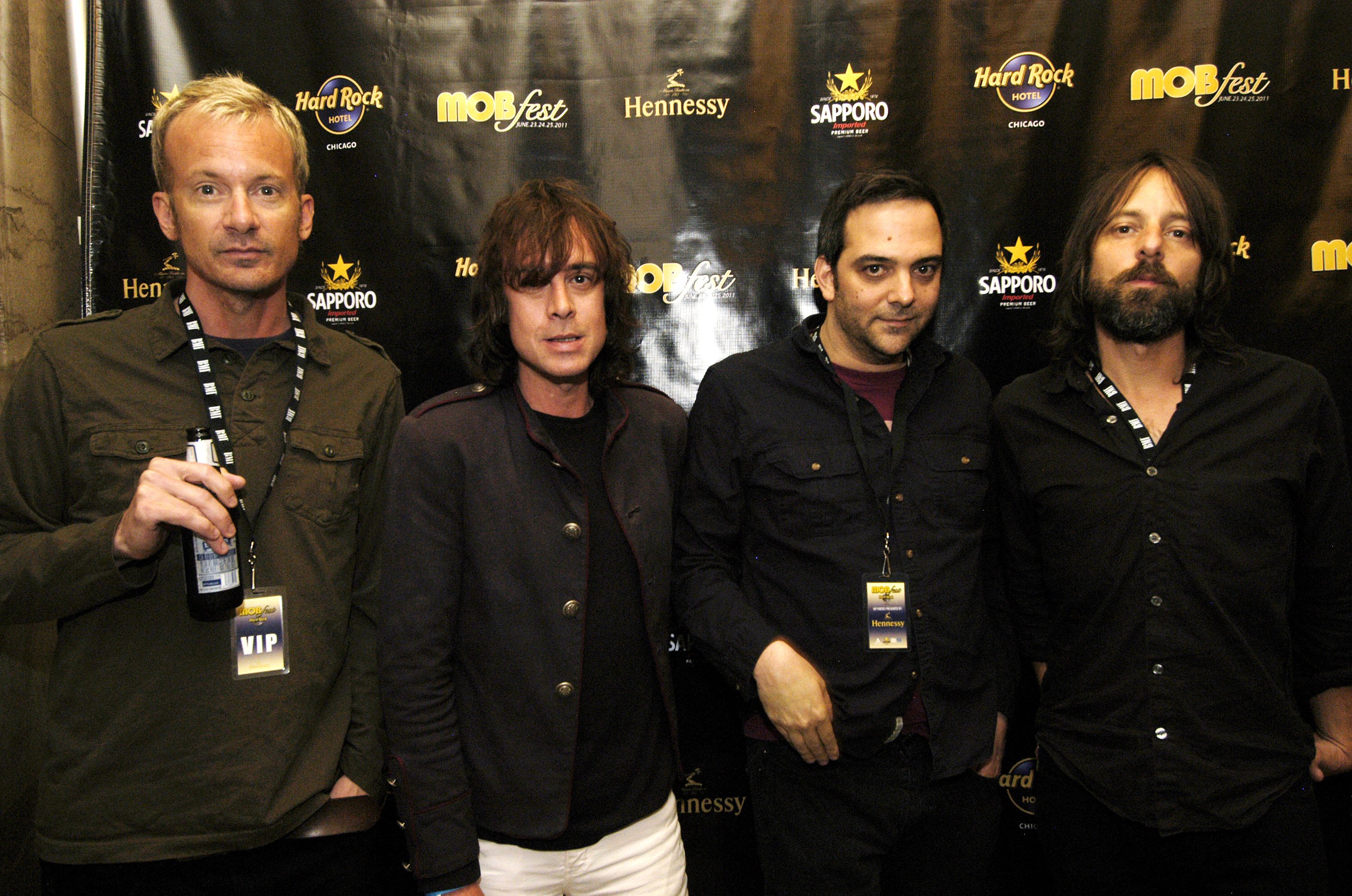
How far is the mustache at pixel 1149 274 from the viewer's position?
77.8 inches

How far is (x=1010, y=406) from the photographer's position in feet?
6.96

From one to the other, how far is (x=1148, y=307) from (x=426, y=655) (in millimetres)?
1784

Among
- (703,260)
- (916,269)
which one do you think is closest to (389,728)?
(916,269)

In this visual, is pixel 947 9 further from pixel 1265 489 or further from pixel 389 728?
pixel 389 728

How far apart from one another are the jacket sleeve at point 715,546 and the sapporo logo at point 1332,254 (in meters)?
2.12

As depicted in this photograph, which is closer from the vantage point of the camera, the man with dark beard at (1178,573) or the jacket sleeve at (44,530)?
the jacket sleeve at (44,530)

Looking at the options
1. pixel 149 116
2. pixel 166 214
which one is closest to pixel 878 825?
pixel 166 214

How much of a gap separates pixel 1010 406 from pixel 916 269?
469 mm

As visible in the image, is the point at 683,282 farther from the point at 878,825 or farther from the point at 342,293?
the point at 878,825

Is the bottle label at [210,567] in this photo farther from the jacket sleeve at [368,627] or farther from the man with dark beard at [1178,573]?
the man with dark beard at [1178,573]

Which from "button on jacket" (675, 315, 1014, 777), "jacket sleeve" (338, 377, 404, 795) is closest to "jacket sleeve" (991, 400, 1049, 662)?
"button on jacket" (675, 315, 1014, 777)

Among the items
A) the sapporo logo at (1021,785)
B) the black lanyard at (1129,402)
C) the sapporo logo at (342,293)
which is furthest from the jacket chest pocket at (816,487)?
the sapporo logo at (342,293)

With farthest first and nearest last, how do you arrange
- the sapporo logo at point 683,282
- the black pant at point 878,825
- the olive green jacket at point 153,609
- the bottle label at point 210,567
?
the sapporo logo at point 683,282 → the black pant at point 878,825 → the olive green jacket at point 153,609 → the bottle label at point 210,567

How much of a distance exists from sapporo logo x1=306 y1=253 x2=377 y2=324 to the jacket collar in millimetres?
886
